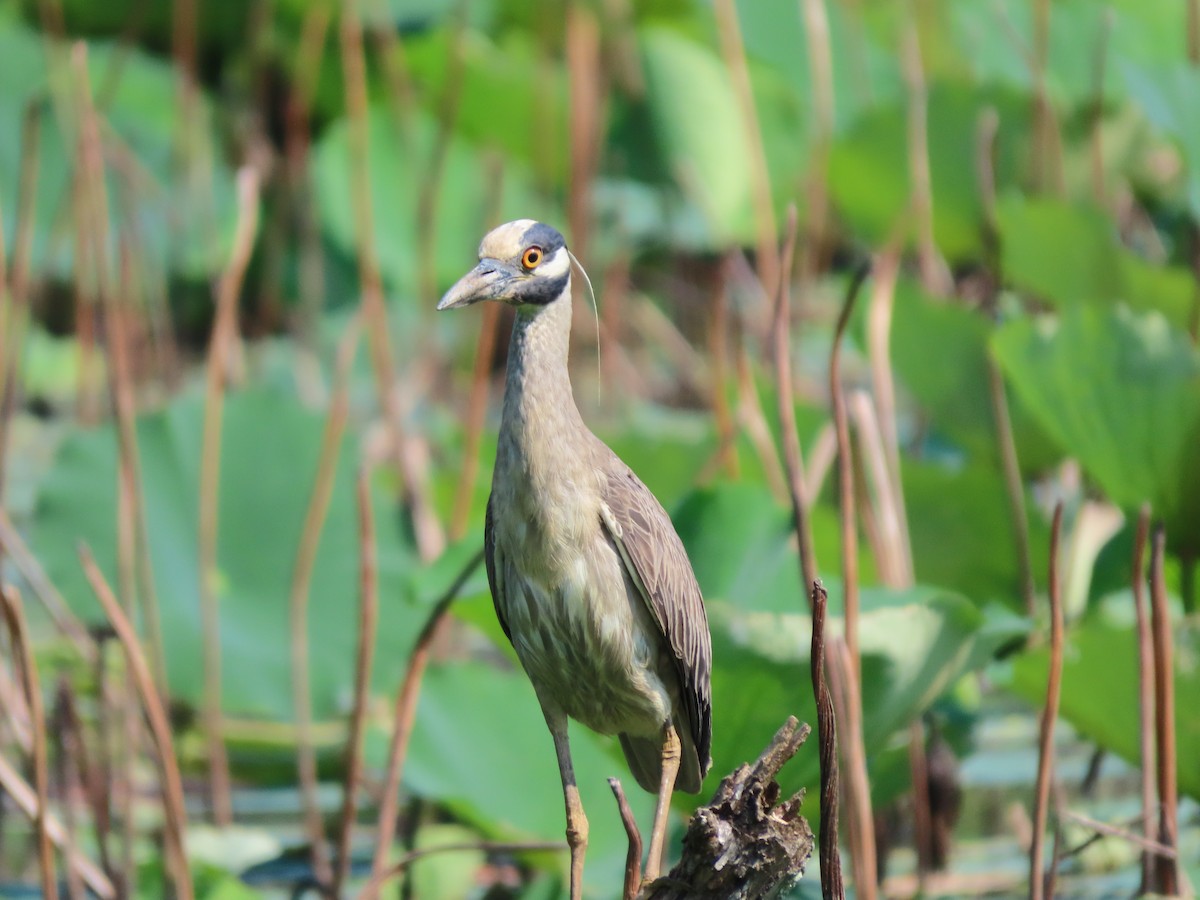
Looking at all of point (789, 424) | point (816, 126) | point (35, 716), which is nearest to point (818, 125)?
point (816, 126)

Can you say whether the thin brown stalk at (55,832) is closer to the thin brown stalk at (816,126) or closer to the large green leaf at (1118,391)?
the large green leaf at (1118,391)

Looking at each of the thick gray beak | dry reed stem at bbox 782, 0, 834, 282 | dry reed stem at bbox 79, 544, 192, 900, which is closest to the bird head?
the thick gray beak

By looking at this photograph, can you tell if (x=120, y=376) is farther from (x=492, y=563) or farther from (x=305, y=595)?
(x=492, y=563)

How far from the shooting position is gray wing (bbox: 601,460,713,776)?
1.88 m

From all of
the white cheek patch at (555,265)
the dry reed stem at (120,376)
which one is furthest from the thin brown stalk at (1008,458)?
the dry reed stem at (120,376)

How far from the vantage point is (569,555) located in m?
1.85

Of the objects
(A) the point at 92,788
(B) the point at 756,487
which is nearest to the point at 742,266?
(B) the point at 756,487

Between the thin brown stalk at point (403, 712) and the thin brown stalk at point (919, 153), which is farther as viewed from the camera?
the thin brown stalk at point (919, 153)

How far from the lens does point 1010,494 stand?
8.46 ft

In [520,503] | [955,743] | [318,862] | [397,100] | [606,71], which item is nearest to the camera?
[520,503]

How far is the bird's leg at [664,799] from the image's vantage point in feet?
5.97

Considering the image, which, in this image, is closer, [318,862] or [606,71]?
[318,862]

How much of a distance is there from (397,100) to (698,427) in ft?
3.70

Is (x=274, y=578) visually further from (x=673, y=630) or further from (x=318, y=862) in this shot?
(x=673, y=630)
